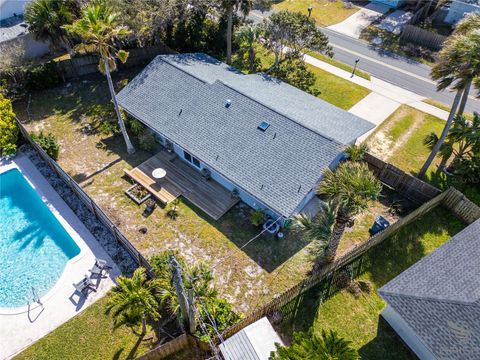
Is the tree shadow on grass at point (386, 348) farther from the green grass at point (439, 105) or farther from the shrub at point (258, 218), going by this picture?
the green grass at point (439, 105)

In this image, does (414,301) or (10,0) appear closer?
(414,301)

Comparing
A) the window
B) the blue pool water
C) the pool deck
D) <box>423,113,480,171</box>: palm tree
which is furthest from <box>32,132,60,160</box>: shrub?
<box>423,113,480,171</box>: palm tree

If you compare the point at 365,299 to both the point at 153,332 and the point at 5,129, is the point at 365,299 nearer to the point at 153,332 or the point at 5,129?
the point at 153,332

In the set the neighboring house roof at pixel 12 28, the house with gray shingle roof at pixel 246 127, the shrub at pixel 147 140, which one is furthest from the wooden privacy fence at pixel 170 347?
the neighboring house roof at pixel 12 28

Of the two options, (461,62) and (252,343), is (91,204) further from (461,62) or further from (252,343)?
(461,62)

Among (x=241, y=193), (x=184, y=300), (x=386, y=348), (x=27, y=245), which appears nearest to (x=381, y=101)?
(x=241, y=193)

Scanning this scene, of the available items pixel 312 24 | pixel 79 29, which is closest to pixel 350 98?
pixel 312 24
